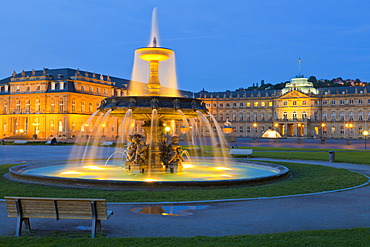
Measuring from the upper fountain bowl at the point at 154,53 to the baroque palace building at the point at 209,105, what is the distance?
202 feet

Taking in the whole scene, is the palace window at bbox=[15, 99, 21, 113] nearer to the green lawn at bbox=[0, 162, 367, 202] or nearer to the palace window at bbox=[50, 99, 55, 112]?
the palace window at bbox=[50, 99, 55, 112]

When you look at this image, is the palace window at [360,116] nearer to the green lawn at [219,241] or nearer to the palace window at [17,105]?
the palace window at [17,105]

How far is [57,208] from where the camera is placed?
764 cm

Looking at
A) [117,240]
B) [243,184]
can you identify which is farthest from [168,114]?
[117,240]

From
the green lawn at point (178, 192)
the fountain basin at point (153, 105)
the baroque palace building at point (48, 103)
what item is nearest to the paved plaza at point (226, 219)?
the green lawn at point (178, 192)

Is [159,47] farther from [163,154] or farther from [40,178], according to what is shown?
[40,178]

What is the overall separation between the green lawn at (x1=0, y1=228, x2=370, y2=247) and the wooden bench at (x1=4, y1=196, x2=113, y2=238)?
47cm

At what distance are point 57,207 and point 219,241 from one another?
10.9 feet

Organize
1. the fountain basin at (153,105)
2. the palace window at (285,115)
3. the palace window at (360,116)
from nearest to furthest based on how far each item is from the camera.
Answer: the fountain basin at (153,105)
the palace window at (360,116)
the palace window at (285,115)

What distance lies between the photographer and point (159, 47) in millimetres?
18281

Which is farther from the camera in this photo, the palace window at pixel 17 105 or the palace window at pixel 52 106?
the palace window at pixel 17 105

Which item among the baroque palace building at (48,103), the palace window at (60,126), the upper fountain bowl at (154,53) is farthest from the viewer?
the baroque palace building at (48,103)

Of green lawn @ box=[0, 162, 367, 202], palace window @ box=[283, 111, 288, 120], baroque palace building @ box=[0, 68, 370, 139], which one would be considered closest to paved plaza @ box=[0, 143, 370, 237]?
green lawn @ box=[0, 162, 367, 202]

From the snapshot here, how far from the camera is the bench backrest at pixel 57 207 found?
24.9ft
